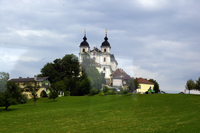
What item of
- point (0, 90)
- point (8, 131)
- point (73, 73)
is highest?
point (73, 73)

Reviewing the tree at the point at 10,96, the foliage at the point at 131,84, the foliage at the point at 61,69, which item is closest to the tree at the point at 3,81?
the tree at the point at 10,96

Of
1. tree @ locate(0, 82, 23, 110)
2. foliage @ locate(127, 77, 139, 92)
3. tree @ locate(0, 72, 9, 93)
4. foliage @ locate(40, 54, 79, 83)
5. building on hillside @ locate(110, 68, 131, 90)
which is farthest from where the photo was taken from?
foliage @ locate(40, 54, 79, 83)

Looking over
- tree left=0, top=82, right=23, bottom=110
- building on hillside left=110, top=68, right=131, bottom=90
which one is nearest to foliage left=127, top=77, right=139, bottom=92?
building on hillside left=110, top=68, right=131, bottom=90

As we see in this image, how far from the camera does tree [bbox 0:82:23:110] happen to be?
49.1m

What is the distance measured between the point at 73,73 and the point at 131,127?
79.9 meters

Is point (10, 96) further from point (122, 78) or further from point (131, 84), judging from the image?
point (131, 84)

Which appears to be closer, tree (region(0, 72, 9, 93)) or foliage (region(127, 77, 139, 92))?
foliage (region(127, 77, 139, 92))

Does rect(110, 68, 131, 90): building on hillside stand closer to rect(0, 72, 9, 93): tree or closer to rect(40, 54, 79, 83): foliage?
rect(0, 72, 9, 93): tree

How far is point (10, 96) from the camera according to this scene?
5100cm

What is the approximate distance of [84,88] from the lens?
273 feet

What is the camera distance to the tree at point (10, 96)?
1935 inches

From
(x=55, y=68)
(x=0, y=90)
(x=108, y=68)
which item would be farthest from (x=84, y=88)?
(x=108, y=68)

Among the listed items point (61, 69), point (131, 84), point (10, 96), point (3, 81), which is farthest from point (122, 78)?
point (61, 69)

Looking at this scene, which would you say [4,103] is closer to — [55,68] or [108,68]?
[55,68]
